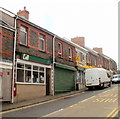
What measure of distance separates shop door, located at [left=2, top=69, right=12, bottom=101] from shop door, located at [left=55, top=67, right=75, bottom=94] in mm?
7009

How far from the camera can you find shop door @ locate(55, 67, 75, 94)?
20.3 metres

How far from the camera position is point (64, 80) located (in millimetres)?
22188

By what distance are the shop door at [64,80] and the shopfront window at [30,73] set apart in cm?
249

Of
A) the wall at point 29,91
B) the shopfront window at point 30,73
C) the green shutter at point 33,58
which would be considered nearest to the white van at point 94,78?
the green shutter at point 33,58

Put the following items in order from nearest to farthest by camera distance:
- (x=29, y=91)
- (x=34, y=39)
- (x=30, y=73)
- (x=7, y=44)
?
(x=7, y=44) < (x=29, y=91) < (x=30, y=73) < (x=34, y=39)

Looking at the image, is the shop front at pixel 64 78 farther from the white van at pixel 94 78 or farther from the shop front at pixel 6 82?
the shop front at pixel 6 82

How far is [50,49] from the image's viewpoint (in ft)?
64.8

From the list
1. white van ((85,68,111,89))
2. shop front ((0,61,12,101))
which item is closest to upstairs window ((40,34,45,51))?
shop front ((0,61,12,101))

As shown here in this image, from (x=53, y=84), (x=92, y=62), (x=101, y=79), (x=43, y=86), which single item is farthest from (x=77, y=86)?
(x=92, y=62)

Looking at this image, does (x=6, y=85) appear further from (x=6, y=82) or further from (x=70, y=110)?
(x=70, y=110)

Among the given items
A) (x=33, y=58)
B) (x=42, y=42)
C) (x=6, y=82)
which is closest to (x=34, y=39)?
(x=42, y=42)

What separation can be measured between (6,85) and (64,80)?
9.53 meters

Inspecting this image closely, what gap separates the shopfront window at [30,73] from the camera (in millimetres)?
15055

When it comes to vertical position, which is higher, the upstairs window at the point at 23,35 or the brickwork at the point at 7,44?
the upstairs window at the point at 23,35
